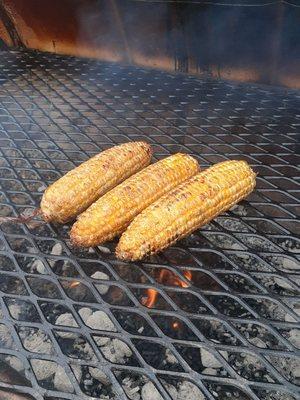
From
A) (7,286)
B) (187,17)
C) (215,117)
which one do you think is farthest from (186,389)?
(187,17)

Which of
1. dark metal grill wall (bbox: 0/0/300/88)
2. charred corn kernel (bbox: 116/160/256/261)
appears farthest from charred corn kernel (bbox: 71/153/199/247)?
dark metal grill wall (bbox: 0/0/300/88)

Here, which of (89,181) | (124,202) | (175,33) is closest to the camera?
(124,202)

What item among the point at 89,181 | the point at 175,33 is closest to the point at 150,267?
the point at 89,181

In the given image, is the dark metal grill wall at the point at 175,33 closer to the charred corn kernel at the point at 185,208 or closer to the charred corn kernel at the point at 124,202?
the charred corn kernel at the point at 185,208

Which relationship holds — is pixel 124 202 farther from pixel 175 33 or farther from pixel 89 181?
pixel 175 33

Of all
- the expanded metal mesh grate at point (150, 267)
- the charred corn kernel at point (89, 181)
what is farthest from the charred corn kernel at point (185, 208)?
the charred corn kernel at point (89, 181)

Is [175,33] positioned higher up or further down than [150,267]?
higher up
